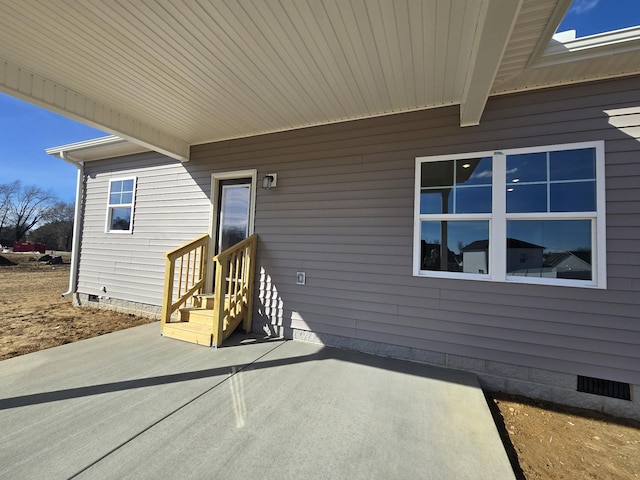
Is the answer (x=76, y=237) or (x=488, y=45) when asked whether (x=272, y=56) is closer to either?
(x=488, y=45)

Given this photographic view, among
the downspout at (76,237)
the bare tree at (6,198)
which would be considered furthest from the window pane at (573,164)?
the bare tree at (6,198)

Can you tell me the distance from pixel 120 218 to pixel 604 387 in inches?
297

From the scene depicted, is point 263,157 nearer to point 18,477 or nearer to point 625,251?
point 18,477

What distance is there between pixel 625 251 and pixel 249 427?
3408 mm

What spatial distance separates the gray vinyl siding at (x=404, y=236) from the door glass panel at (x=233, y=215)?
292 millimetres

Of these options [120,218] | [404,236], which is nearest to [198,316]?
[404,236]

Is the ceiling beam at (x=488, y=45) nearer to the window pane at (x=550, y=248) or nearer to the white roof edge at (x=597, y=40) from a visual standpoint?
the white roof edge at (x=597, y=40)

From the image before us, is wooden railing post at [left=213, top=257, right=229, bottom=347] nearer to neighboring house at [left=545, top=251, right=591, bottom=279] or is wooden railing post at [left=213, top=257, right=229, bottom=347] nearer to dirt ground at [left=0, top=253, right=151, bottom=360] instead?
dirt ground at [left=0, top=253, right=151, bottom=360]

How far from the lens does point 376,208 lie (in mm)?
3359

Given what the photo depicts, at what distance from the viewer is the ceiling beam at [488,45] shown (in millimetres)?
1591

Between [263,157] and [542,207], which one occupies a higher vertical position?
[263,157]

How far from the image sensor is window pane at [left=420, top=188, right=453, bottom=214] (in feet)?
10.1

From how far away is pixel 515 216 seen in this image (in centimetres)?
276

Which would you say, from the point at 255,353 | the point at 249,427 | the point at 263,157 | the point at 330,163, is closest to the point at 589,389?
the point at 249,427
